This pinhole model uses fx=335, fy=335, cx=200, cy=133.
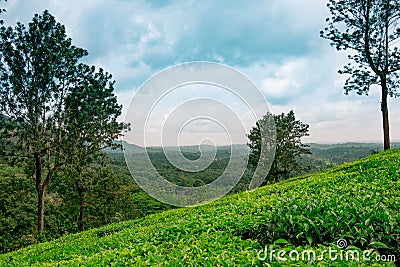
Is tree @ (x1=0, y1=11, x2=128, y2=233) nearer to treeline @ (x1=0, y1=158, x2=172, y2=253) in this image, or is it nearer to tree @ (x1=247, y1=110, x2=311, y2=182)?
treeline @ (x1=0, y1=158, x2=172, y2=253)

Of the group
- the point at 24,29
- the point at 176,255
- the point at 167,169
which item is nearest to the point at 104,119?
A: the point at 24,29

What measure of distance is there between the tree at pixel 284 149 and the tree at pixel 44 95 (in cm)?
1269

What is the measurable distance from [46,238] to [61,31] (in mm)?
8730

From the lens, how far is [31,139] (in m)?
13.8

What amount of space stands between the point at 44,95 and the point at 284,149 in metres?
18.1

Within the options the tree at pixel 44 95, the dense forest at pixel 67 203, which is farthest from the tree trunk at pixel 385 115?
the tree at pixel 44 95

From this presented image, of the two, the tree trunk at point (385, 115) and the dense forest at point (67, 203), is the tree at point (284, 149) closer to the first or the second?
the dense forest at point (67, 203)

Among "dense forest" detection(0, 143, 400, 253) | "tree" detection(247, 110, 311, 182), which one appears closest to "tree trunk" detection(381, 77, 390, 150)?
"dense forest" detection(0, 143, 400, 253)

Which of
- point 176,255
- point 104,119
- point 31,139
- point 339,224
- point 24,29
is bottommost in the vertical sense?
point 176,255

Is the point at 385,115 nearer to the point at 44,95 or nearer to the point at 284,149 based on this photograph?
the point at 284,149

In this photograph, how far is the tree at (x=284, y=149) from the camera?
2512 centimetres

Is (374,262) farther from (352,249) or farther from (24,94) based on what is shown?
(24,94)

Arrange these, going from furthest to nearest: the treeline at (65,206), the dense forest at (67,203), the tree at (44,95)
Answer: the treeline at (65,206) → the dense forest at (67,203) → the tree at (44,95)

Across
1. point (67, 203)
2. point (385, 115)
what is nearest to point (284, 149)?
point (385, 115)
